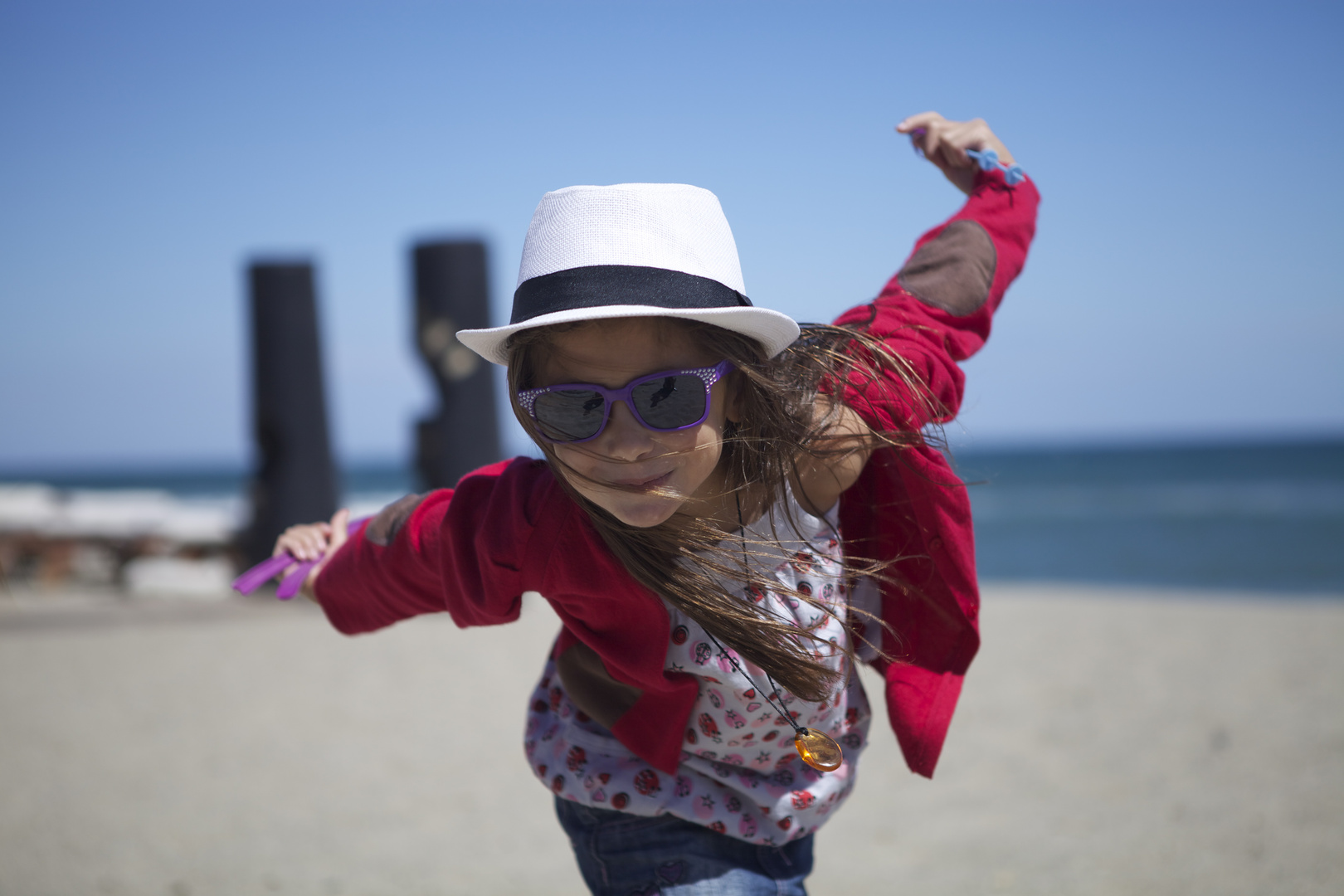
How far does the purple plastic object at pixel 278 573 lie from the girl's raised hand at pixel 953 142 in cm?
156

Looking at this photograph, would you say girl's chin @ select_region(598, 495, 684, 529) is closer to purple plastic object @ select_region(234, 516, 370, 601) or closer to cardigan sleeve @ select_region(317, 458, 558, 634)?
cardigan sleeve @ select_region(317, 458, 558, 634)

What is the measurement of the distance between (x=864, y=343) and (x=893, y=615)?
1.95ft

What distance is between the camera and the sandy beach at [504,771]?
11.7 feet

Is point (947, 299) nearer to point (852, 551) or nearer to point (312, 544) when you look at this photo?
point (852, 551)

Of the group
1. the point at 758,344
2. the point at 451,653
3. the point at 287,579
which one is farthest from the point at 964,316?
the point at 451,653

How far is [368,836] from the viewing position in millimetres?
3900

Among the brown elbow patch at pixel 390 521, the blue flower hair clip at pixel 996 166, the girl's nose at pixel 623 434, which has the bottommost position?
the brown elbow patch at pixel 390 521

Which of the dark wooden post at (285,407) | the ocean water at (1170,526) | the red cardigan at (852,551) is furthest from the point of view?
the ocean water at (1170,526)

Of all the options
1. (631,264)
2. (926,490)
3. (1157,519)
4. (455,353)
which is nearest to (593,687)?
(926,490)

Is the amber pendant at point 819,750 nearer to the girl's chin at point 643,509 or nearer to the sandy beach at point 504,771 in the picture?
the girl's chin at point 643,509

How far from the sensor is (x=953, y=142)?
2273 mm

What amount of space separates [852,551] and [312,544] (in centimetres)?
119

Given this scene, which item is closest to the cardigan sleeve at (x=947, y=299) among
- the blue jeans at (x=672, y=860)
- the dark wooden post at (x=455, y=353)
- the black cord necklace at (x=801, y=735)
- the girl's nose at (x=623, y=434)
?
the black cord necklace at (x=801, y=735)

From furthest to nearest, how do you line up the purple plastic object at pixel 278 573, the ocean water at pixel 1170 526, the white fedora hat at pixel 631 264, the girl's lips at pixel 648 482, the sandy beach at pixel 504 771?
the ocean water at pixel 1170 526 → the sandy beach at pixel 504 771 → the purple plastic object at pixel 278 573 → the girl's lips at pixel 648 482 → the white fedora hat at pixel 631 264
